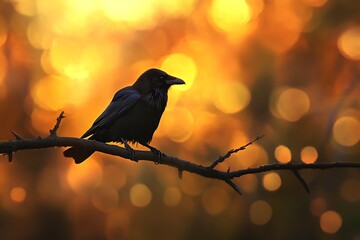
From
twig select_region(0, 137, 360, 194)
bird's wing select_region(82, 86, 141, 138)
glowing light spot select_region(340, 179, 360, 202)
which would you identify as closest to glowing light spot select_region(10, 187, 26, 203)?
glowing light spot select_region(340, 179, 360, 202)

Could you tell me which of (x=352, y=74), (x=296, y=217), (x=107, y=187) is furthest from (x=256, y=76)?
(x=107, y=187)

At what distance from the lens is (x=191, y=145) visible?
27.2m

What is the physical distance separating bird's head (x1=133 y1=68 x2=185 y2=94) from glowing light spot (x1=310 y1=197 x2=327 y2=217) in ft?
52.5

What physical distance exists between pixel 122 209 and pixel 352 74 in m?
13.2

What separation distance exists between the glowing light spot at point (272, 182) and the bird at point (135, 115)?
16158mm

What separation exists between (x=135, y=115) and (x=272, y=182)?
16.7m

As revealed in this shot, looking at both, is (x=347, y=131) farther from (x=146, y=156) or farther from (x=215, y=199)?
(x=146, y=156)

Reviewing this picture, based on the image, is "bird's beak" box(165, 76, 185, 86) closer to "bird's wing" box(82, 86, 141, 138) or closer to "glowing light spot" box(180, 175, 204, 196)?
"bird's wing" box(82, 86, 141, 138)

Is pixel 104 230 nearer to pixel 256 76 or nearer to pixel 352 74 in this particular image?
pixel 256 76

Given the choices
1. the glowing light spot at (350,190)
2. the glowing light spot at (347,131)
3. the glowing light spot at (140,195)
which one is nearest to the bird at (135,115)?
the glowing light spot at (347,131)

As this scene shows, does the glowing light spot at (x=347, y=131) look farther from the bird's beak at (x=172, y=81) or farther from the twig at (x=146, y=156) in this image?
the twig at (x=146, y=156)

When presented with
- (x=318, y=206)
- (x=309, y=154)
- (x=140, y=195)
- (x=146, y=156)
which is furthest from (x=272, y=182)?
(x=146, y=156)

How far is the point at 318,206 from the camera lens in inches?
949

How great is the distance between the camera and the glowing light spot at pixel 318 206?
23797 mm
